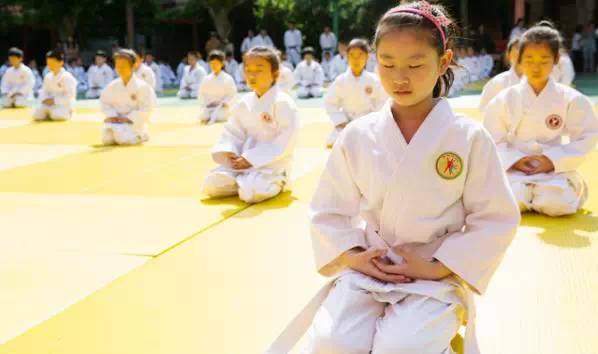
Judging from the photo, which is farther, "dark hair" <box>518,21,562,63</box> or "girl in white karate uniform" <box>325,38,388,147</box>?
"girl in white karate uniform" <box>325,38,388,147</box>

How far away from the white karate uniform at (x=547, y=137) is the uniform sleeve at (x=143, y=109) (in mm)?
5282

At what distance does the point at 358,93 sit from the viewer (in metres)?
8.40

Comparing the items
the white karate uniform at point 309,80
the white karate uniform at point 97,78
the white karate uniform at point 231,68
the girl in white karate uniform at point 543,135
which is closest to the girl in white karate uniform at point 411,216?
the girl in white karate uniform at point 543,135

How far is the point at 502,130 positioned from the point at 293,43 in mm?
21133

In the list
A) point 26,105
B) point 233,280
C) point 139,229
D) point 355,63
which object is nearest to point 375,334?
point 233,280

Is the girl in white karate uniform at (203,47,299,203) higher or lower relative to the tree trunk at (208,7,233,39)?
lower

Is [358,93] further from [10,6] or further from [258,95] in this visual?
[10,6]

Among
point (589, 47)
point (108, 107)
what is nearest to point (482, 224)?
point (108, 107)

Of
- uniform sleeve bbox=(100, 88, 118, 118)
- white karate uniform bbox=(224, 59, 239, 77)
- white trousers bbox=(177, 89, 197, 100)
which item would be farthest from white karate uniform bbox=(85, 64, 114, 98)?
uniform sleeve bbox=(100, 88, 118, 118)

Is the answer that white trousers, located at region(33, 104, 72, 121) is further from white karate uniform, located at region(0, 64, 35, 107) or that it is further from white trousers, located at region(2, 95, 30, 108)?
white trousers, located at region(2, 95, 30, 108)

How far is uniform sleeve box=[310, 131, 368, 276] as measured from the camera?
8.13 ft

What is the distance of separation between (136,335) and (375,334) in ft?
3.51

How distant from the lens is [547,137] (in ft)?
15.3

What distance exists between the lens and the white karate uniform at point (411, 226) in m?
2.26
